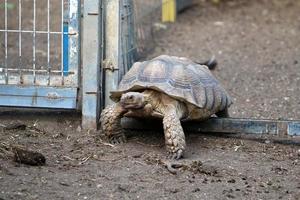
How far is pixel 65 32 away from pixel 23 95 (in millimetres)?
526

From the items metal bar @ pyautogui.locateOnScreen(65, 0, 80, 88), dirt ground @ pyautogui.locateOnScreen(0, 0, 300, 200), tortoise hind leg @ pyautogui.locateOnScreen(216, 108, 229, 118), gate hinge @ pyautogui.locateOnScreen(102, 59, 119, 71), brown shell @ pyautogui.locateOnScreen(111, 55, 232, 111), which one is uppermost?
metal bar @ pyautogui.locateOnScreen(65, 0, 80, 88)

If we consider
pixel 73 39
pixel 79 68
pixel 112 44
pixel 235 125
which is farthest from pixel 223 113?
pixel 73 39

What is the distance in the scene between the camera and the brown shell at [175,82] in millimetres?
5148

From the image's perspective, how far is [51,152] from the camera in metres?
5.05

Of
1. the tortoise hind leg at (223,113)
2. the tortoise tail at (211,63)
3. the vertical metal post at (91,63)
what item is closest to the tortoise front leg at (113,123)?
the vertical metal post at (91,63)

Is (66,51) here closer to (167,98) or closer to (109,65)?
(109,65)

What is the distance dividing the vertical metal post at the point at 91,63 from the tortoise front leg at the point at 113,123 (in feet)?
0.78

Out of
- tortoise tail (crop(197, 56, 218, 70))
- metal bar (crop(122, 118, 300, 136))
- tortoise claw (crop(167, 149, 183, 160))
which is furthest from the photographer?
tortoise tail (crop(197, 56, 218, 70))

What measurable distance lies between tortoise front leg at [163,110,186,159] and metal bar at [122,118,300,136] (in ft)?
1.57

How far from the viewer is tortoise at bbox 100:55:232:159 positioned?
16.6 feet

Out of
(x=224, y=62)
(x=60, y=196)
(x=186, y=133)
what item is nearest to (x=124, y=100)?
(x=186, y=133)

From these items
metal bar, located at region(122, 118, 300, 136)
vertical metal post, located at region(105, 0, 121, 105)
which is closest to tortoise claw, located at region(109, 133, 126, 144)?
metal bar, located at region(122, 118, 300, 136)

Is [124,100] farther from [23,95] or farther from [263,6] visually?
[263,6]

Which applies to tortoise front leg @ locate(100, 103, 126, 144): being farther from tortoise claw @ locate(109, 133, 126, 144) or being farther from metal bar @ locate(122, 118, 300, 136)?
metal bar @ locate(122, 118, 300, 136)
